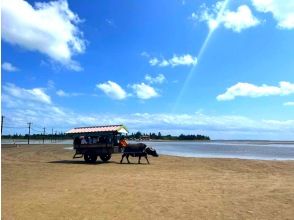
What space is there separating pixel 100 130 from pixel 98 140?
2.53ft

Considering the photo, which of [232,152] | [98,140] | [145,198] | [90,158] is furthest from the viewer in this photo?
[232,152]

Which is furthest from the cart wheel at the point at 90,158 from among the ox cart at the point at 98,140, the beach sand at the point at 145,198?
the beach sand at the point at 145,198

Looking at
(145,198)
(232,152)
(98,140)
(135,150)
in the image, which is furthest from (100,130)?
(232,152)

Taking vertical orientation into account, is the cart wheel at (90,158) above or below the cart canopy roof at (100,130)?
below

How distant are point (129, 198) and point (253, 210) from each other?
3.85m

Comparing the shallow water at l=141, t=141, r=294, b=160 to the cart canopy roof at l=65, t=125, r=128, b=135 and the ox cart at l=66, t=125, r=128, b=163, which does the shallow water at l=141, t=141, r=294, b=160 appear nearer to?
the cart canopy roof at l=65, t=125, r=128, b=135

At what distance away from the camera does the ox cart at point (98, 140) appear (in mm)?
28781

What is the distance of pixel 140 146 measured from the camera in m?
28.7

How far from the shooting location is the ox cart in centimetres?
2878

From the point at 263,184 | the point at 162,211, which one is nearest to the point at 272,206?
the point at 162,211

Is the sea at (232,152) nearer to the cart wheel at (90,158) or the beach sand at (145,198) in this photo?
the cart wheel at (90,158)

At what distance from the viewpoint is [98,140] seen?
29.3 metres

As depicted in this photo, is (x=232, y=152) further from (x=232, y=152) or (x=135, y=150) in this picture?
(x=135, y=150)

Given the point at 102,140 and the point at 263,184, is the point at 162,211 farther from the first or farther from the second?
the point at 102,140
